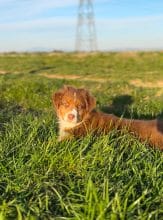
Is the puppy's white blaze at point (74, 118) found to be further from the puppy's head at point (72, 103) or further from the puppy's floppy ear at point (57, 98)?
the puppy's floppy ear at point (57, 98)

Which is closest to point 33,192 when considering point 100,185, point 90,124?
point 100,185

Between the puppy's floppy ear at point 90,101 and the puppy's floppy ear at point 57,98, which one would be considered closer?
the puppy's floppy ear at point 57,98

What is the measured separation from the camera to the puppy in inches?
276

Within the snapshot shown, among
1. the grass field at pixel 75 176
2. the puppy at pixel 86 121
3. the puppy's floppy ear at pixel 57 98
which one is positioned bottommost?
the grass field at pixel 75 176

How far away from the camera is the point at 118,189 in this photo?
5.00 meters

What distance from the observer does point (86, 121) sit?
24.3 ft

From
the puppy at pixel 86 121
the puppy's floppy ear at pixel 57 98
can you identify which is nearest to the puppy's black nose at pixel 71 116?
the puppy at pixel 86 121

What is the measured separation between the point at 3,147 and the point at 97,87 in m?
12.4

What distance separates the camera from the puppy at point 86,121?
23.0 ft

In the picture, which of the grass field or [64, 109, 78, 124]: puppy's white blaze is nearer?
the grass field

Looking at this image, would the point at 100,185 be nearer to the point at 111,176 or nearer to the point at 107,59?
the point at 111,176

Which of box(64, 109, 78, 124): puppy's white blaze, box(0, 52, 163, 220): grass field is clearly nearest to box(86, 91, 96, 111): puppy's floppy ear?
box(64, 109, 78, 124): puppy's white blaze

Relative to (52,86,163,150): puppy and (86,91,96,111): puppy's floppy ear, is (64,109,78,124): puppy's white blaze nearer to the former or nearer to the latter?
(52,86,163,150): puppy

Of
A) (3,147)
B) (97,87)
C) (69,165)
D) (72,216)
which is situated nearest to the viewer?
(72,216)
